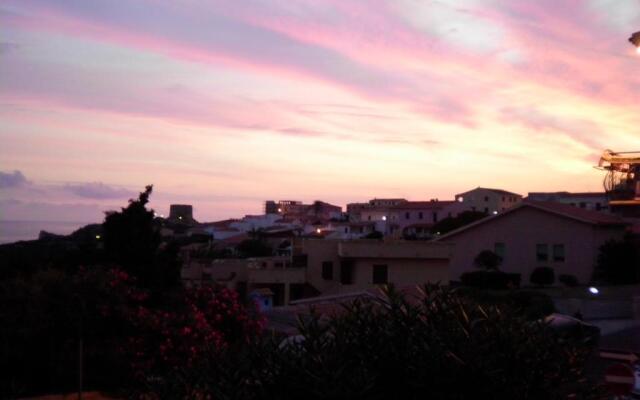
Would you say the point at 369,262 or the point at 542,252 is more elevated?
the point at 542,252

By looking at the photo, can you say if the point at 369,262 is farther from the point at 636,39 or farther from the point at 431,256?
the point at 636,39

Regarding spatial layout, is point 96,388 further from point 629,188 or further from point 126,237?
point 629,188

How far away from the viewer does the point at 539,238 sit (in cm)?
4919

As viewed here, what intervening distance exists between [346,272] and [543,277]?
1218 cm

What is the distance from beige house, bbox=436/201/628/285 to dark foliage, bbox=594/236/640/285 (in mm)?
2946

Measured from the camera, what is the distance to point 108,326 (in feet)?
37.4

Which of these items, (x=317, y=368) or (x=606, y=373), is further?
(x=606, y=373)

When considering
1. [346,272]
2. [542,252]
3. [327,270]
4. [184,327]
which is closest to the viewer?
[184,327]

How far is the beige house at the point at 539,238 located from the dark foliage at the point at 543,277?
146 cm

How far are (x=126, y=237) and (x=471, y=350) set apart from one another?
10.4m

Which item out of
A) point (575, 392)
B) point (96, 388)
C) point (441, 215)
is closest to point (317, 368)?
point (575, 392)

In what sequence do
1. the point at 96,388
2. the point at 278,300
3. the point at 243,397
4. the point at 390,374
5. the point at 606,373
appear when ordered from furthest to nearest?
the point at 278,300
the point at 96,388
the point at 606,373
the point at 390,374
the point at 243,397

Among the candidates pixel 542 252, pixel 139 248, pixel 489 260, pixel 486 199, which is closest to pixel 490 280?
pixel 489 260

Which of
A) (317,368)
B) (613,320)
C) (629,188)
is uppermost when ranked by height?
(629,188)
